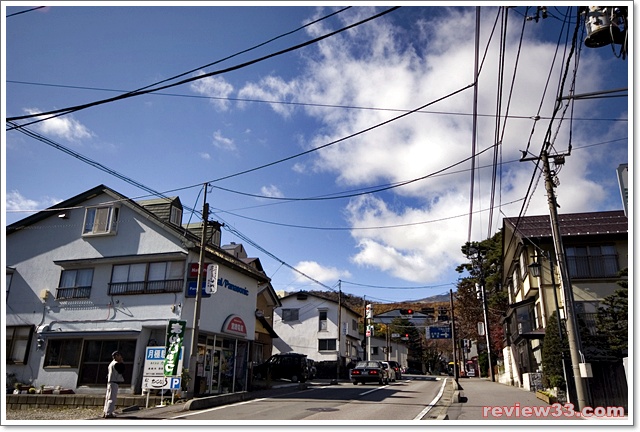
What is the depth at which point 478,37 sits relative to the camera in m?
8.93

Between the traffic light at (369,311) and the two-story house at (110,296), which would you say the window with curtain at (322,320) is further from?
the two-story house at (110,296)

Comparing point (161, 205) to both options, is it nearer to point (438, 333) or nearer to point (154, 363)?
point (154, 363)

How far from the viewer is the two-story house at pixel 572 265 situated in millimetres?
21875

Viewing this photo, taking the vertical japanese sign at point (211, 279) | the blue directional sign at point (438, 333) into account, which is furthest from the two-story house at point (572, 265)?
the vertical japanese sign at point (211, 279)

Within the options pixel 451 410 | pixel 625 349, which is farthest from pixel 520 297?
pixel 451 410

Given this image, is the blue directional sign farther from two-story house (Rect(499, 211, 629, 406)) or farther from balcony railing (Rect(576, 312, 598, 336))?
balcony railing (Rect(576, 312, 598, 336))

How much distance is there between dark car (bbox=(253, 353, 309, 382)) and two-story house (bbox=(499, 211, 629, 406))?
1298cm

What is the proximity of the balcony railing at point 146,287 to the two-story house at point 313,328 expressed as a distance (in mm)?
23701

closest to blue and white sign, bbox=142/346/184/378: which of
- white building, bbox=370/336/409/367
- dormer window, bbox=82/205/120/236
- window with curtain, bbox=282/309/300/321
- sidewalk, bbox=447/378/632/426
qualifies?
dormer window, bbox=82/205/120/236

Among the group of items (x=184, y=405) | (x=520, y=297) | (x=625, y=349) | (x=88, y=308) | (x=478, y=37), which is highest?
(x=478, y=37)

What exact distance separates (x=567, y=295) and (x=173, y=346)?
1269 cm
